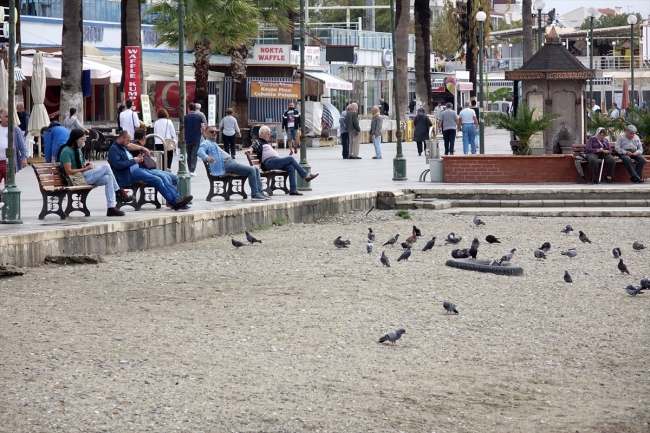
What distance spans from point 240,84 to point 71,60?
11.0m

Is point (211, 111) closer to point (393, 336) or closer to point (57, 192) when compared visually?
point (57, 192)

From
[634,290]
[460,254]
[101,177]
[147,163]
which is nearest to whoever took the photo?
[634,290]

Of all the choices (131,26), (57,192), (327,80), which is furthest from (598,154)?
(327,80)

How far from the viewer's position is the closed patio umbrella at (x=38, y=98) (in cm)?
2608

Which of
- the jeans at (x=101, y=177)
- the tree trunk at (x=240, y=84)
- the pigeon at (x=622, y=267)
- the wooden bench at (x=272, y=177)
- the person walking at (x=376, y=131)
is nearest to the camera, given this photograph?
the pigeon at (x=622, y=267)

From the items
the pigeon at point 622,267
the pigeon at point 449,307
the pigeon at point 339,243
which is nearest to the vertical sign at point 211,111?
the pigeon at point 339,243

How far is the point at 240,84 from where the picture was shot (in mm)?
37875

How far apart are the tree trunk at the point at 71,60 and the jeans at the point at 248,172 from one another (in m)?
10.5

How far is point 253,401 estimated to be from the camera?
23.6 feet

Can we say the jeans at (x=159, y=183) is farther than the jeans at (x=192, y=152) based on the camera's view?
No

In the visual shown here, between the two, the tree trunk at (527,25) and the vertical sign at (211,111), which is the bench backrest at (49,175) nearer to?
the vertical sign at (211,111)

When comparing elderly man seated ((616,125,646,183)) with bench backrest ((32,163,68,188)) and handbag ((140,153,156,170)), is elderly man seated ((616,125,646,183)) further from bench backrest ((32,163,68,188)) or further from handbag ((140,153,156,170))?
bench backrest ((32,163,68,188))

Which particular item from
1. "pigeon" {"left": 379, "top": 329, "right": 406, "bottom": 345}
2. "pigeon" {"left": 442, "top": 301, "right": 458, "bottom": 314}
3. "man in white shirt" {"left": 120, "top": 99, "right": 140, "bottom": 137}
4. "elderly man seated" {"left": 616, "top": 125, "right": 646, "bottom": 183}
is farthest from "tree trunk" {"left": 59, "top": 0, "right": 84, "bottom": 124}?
"pigeon" {"left": 379, "top": 329, "right": 406, "bottom": 345}

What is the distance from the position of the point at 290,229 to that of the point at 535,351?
26.8ft
